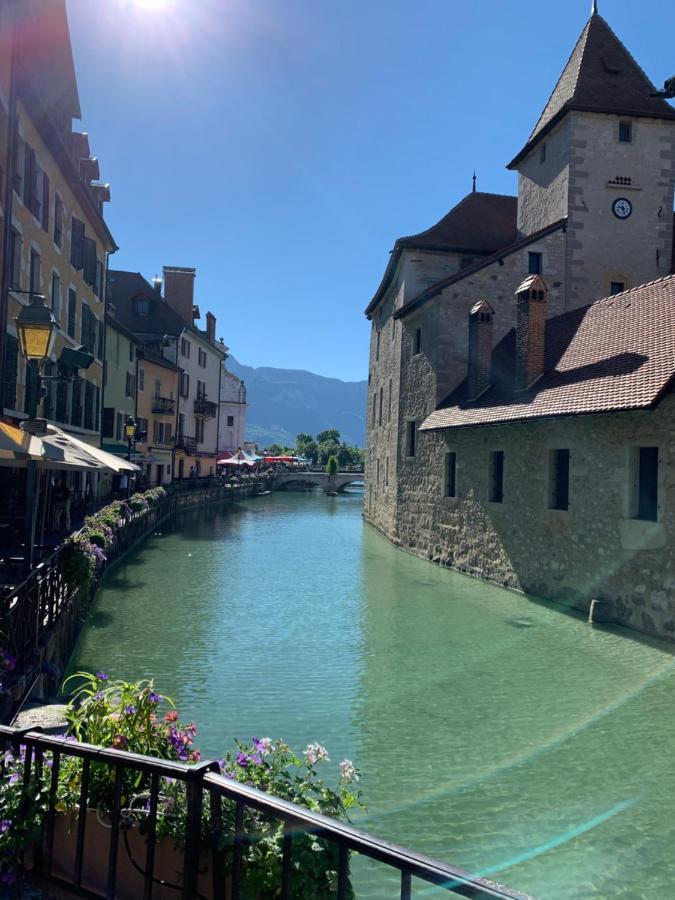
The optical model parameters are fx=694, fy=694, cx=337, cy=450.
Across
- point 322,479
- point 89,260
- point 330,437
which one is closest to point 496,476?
point 89,260

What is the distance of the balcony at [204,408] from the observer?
53.7m

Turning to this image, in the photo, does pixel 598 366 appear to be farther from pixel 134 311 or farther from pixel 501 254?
pixel 134 311

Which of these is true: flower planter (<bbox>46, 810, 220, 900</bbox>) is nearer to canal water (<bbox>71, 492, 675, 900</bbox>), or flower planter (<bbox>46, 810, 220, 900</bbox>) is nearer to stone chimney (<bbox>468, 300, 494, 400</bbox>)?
canal water (<bbox>71, 492, 675, 900</bbox>)

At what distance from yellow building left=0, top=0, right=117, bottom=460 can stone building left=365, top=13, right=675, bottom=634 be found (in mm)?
10077

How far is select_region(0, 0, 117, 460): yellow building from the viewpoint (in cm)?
1595

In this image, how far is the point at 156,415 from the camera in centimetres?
4362

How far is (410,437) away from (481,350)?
6.27 meters

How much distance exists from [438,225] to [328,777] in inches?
944

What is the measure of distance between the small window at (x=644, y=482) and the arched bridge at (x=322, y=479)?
60104mm

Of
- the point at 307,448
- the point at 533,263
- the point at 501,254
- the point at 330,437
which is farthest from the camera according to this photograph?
the point at 330,437

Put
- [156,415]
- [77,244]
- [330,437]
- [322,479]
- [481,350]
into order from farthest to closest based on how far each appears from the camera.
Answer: [330,437], [322,479], [156,415], [77,244], [481,350]

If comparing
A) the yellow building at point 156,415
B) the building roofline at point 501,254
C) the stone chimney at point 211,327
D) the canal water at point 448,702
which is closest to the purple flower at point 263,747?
the canal water at point 448,702

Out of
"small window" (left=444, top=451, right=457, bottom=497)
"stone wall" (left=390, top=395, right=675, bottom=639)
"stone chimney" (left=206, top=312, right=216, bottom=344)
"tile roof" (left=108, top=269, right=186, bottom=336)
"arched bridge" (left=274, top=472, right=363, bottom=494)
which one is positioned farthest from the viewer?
"arched bridge" (left=274, top=472, right=363, bottom=494)

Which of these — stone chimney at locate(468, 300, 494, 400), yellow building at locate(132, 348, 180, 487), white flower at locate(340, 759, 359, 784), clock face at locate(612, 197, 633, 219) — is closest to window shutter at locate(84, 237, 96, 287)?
yellow building at locate(132, 348, 180, 487)
